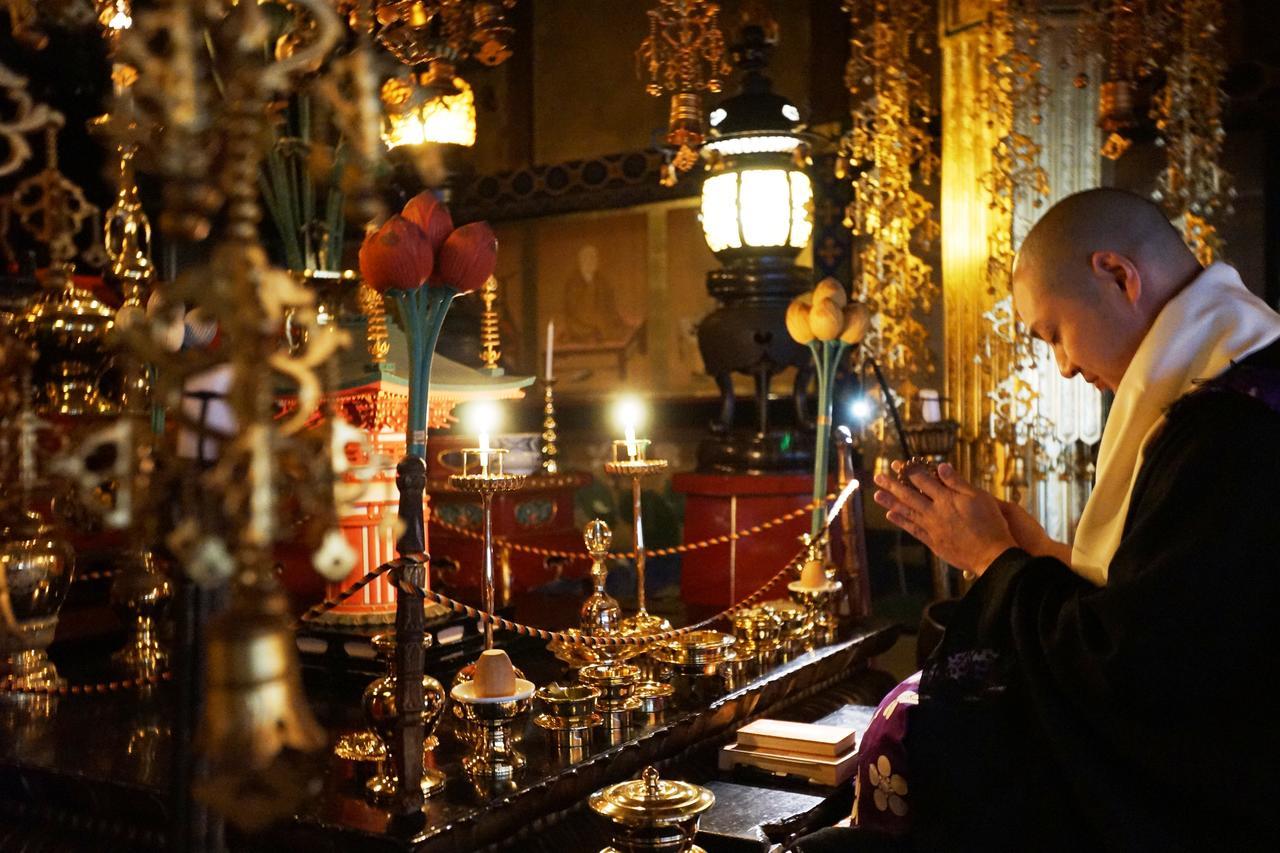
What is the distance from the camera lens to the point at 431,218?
6.53 ft

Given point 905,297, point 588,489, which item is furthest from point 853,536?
point 588,489

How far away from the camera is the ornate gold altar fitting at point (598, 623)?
256cm

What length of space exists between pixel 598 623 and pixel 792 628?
877mm

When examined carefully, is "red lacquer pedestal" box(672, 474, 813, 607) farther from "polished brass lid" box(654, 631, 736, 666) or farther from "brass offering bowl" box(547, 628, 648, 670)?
"brass offering bowl" box(547, 628, 648, 670)

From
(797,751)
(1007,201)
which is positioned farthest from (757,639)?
(1007,201)

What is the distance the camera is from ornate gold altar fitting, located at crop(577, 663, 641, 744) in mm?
2381

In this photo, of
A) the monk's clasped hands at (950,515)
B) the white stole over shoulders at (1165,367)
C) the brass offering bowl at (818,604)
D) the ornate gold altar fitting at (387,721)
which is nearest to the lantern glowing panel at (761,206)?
the brass offering bowl at (818,604)

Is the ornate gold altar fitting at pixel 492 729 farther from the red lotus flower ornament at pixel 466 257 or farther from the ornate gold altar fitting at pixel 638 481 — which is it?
the red lotus flower ornament at pixel 466 257

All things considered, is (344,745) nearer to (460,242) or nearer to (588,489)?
(460,242)

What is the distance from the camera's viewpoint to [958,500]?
212cm

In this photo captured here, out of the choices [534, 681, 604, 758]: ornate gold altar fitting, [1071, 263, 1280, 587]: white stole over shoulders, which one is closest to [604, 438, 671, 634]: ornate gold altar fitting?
[534, 681, 604, 758]: ornate gold altar fitting

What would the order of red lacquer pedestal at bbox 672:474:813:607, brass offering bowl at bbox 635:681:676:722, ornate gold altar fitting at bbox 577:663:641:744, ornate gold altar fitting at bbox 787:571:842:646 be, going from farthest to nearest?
red lacquer pedestal at bbox 672:474:813:607, ornate gold altar fitting at bbox 787:571:842:646, brass offering bowl at bbox 635:681:676:722, ornate gold altar fitting at bbox 577:663:641:744

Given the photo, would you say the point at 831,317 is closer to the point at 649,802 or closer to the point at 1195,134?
the point at 649,802

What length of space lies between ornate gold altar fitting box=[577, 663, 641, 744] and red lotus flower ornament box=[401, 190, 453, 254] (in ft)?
3.26
